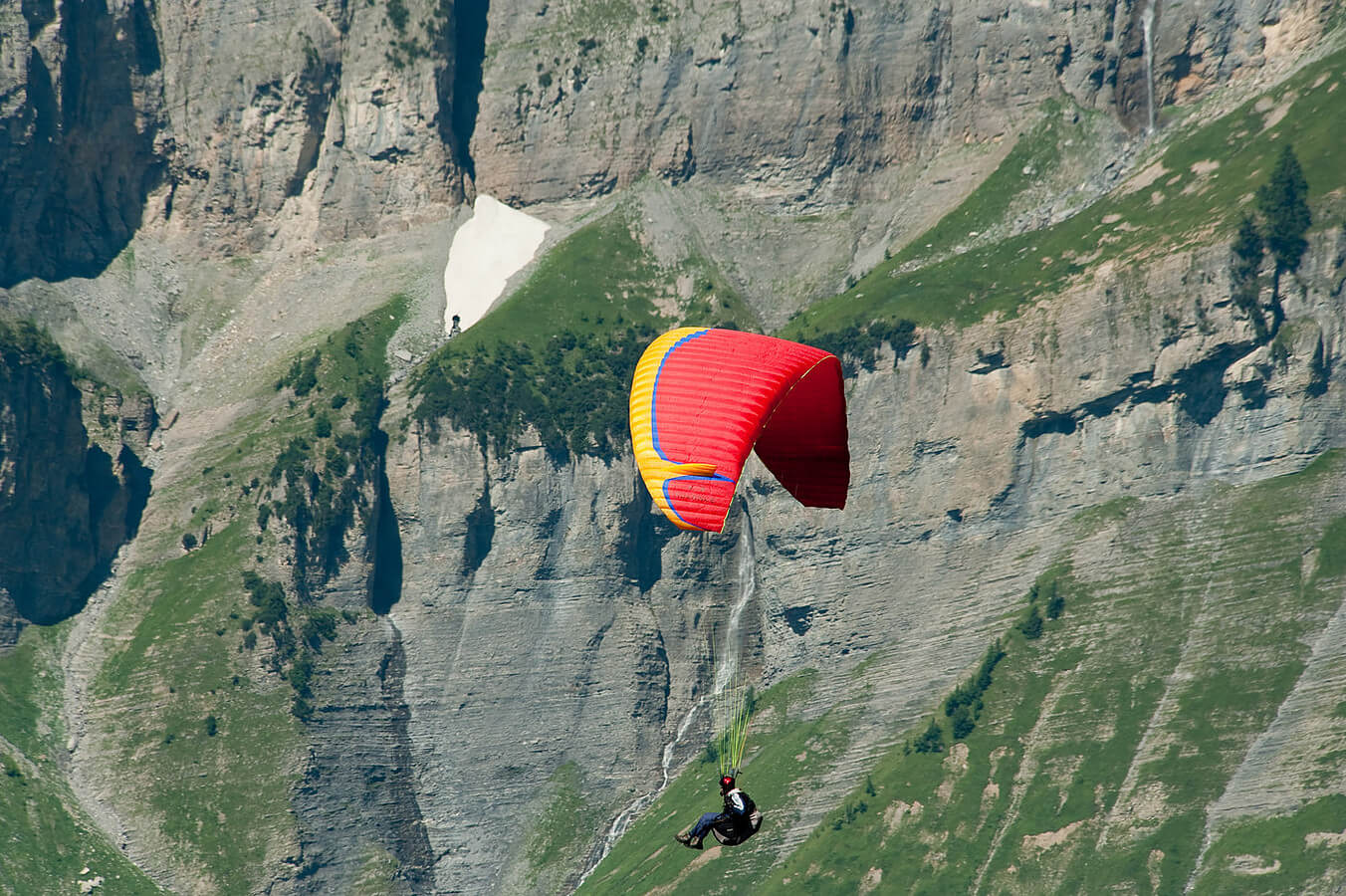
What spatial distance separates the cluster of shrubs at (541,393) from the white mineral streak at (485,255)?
34.0 feet

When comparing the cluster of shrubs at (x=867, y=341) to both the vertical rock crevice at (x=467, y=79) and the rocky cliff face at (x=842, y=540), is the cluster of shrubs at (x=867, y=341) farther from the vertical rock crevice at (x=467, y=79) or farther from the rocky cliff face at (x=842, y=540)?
the vertical rock crevice at (x=467, y=79)

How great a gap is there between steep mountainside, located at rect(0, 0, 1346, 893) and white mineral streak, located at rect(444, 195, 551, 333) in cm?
175

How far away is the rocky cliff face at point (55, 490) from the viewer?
6506 inches

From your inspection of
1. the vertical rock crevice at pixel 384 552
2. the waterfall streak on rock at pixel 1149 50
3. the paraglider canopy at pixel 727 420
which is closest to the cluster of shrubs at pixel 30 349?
the vertical rock crevice at pixel 384 552

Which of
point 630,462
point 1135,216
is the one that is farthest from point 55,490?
point 1135,216

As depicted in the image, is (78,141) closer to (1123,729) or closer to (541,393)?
(541,393)

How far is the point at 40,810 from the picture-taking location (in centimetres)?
14538

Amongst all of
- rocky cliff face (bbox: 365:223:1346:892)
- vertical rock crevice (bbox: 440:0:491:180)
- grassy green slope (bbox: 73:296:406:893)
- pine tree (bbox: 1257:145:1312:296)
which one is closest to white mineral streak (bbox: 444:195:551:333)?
vertical rock crevice (bbox: 440:0:491:180)

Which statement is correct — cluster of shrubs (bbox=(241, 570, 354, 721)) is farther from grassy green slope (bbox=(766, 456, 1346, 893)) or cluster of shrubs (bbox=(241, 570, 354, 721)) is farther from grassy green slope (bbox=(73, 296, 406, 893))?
grassy green slope (bbox=(766, 456, 1346, 893))

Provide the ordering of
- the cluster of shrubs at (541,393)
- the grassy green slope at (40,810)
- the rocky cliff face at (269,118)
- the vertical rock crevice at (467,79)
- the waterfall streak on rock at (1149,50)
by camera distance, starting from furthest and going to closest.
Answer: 1. the vertical rock crevice at (467,79)
2. the rocky cliff face at (269,118)
3. the waterfall streak on rock at (1149,50)
4. the cluster of shrubs at (541,393)
5. the grassy green slope at (40,810)

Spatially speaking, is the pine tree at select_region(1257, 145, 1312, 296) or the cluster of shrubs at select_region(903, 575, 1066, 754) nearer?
the cluster of shrubs at select_region(903, 575, 1066, 754)

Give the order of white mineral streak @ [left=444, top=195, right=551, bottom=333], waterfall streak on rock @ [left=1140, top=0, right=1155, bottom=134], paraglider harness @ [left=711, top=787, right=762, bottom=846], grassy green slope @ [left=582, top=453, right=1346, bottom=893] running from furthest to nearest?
white mineral streak @ [left=444, top=195, right=551, bottom=333]
waterfall streak on rock @ [left=1140, top=0, right=1155, bottom=134]
grassy green slope @ [left=582, top=453, right=1346, bottom=893]
paraglider harness @ [left=711, top=787, right=762, bottom=846]

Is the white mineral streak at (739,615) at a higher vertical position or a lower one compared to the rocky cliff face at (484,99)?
lower

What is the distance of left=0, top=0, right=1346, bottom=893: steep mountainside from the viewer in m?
143
